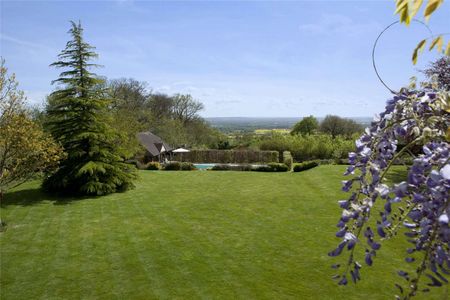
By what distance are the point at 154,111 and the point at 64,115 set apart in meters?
36.3

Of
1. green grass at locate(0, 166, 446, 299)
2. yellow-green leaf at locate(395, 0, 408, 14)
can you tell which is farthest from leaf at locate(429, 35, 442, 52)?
green grass at locate(0, 166, 446, 299)

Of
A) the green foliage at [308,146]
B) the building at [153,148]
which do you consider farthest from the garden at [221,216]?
the green foliage at [308,146]

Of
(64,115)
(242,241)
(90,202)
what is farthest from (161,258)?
(64,115)

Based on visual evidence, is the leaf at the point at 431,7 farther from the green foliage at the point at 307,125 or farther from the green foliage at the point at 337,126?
the green foliage at the point at 337,126

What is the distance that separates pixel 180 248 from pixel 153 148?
2562cm

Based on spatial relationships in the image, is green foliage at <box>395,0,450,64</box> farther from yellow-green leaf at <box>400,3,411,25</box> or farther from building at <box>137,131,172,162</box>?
building at <box>137,131,172,162</box>

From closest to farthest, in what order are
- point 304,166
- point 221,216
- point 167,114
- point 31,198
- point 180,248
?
point 180,248
point 221,216
point 31,198
point 304,166
point 167,114

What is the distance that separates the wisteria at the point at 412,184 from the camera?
4.70 feet

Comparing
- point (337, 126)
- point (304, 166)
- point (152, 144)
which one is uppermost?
point (337, 126)

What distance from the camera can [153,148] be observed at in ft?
109

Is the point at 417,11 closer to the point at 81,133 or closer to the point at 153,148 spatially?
the point at 81,133

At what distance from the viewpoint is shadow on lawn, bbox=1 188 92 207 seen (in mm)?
13383

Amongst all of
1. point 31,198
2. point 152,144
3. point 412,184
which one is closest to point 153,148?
point 152,144

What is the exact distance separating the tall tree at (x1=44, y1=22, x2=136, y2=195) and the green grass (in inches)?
38.8
